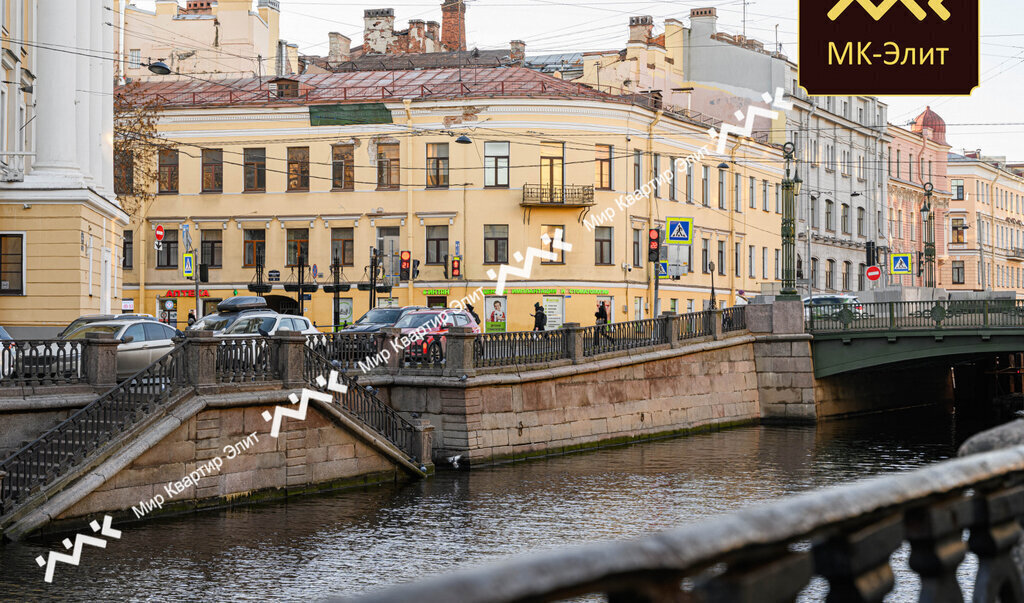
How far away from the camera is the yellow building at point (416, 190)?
4841 cm

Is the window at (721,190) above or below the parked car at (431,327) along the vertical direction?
above

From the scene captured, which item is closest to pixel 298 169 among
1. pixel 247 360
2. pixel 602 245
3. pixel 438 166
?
pixel 438 166

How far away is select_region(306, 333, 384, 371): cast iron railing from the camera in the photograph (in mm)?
25859

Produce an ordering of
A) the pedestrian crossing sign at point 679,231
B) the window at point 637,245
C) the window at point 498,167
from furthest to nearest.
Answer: the window at point 637,245 → the window at point 498,167 → the pedestrian crossing sign at point 679,231

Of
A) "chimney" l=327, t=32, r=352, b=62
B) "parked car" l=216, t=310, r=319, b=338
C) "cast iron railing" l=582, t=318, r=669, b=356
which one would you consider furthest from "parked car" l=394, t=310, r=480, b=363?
"chimney" l=327, t=32, r=352, b=62

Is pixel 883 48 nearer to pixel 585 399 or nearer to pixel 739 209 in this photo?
pixel 585 399

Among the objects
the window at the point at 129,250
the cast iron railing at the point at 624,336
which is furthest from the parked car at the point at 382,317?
the window at the point at 129,250

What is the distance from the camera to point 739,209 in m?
58.5

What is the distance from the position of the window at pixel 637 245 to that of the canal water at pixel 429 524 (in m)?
18.6

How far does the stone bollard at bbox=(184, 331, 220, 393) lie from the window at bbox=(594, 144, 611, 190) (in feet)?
97.5

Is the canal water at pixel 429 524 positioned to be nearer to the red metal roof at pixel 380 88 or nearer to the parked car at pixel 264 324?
the parked car at pixel 264 324

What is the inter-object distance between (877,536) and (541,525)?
1776cm

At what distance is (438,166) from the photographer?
48.9 m

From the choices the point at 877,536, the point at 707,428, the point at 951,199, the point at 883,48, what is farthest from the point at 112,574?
the point at 951,199
